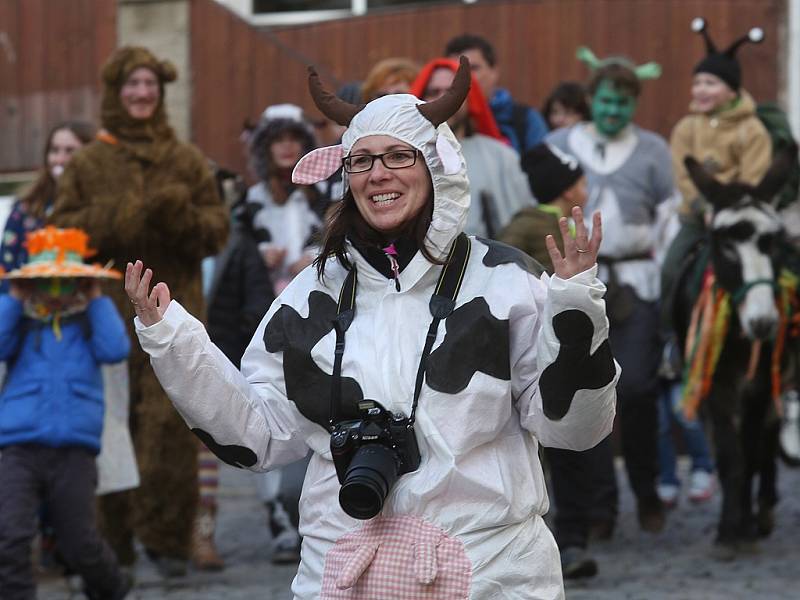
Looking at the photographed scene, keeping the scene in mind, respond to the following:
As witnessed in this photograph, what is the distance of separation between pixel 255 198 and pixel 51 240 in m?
1.99

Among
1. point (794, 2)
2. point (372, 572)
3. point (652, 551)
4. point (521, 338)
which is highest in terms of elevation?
point (794, 2)

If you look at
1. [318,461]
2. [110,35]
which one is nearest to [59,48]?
[110,35]

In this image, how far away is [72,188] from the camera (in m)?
8.43

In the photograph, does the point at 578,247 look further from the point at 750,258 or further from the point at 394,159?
the point at 750,258

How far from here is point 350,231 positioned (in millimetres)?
4590

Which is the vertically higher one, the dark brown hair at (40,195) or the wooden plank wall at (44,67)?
the wooden plank wall at (44,67)

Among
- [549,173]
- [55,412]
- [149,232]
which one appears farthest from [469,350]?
[149,232]

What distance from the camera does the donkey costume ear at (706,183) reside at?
28.9ft

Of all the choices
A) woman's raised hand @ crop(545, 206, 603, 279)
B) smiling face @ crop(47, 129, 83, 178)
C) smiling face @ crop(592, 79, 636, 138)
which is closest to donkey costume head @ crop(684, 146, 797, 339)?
smiling face @ crop(592, 79, 636, 138)

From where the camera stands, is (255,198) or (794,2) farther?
(794,2)

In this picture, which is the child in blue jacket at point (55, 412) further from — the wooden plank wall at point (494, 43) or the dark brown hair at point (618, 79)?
the wooden plank wall at point (494, 43)

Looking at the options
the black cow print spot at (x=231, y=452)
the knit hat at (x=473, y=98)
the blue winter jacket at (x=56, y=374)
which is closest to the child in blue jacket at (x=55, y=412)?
the blue winter jacket at (x=56, y=374)

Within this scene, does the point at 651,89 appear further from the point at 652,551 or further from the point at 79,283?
the point at 79,283

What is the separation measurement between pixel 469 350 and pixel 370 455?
0.38 meters
